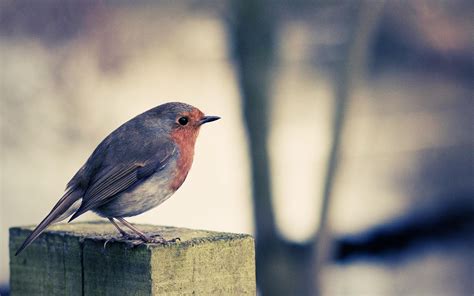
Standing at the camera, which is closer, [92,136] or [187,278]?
[187,278]

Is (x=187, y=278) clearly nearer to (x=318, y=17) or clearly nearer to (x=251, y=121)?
(x=251, y=121)

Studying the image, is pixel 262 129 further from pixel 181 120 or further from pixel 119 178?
pixel 119 178

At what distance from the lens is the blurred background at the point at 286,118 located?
20.4 feet

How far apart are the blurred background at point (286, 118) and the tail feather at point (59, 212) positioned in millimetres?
2906

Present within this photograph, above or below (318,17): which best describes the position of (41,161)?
below

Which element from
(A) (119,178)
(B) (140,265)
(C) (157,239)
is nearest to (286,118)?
(A) (119,178)

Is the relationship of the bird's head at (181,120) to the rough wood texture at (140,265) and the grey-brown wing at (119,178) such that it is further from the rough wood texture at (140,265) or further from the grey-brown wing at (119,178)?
the rough wood texture at (140,265)

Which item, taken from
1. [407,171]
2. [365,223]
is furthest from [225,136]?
[407,171]

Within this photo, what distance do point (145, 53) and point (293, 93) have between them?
246cm

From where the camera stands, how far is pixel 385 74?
10141mm

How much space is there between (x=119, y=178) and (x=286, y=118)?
21.6 ft

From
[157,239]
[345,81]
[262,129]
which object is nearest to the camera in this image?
[157,239]

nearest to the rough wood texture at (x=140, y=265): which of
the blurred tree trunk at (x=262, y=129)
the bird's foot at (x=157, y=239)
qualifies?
the bird's foot at (x=157, y=239)

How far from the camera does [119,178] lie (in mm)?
3346
